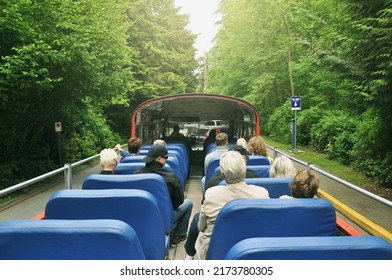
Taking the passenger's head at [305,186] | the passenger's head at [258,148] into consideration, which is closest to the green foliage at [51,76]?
the passenger's head at [258,148]

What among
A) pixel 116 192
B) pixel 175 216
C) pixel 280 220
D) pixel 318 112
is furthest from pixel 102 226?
pixel 318 112

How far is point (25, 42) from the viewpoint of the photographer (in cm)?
1068

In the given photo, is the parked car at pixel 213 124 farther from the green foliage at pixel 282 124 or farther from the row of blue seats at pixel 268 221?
the row of blue seats at pixel 268 221

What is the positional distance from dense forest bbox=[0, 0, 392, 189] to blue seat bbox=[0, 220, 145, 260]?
23.9 feet

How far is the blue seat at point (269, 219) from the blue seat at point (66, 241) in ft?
2.45

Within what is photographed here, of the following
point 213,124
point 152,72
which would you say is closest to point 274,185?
point 213,124

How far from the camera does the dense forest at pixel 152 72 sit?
29.2ft

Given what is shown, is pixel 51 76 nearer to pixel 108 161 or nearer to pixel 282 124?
pixel 108 161

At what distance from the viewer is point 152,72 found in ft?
93.6

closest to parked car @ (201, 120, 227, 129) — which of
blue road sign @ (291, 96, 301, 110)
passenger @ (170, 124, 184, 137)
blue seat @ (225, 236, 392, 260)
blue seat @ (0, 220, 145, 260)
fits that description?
passenger @ (170, 124, 184, 137)

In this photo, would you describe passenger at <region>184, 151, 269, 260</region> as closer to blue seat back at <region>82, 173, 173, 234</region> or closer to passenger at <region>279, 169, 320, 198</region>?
passenger at <region>279, 169, 320, 198</region>

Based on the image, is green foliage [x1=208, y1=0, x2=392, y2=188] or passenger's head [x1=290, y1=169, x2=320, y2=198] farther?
green foliage [x1=208, y1=0, x2=392, y2=188]

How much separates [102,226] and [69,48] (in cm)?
1059

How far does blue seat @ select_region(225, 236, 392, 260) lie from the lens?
5.08 ft
